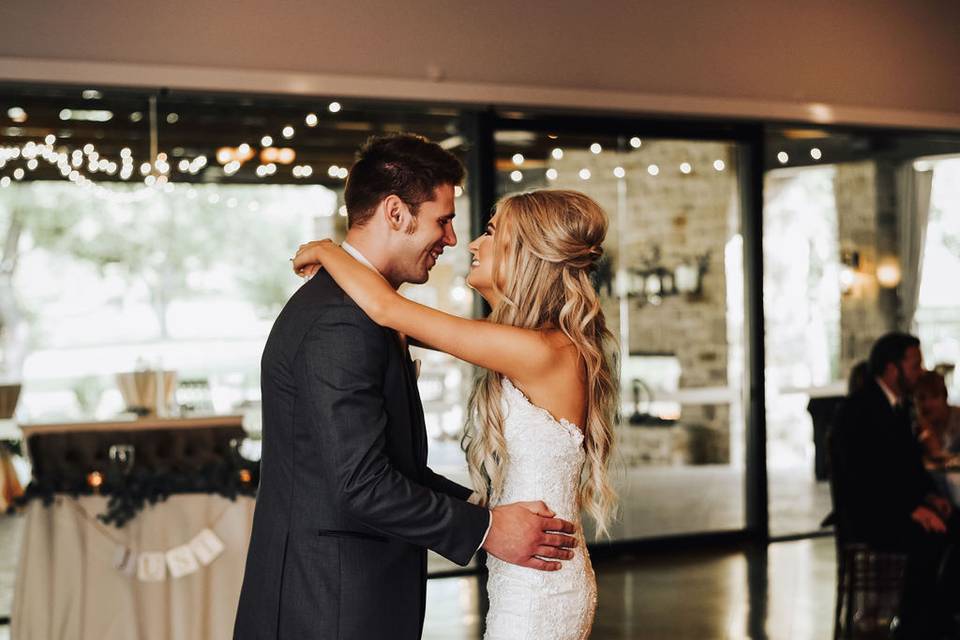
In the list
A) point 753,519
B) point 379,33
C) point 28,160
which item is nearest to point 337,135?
point 379,33

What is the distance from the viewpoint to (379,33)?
A: 6.61 m

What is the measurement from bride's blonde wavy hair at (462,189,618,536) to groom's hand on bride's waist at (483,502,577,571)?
0.68 feet

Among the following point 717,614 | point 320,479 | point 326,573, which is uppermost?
point 320,479

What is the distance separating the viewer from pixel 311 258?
244 cm

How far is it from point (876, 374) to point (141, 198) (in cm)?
420

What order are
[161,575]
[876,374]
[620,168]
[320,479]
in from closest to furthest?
[320,479] → [161,575] → [876,374] → [620,168]

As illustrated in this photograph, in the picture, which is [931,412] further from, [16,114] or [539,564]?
[16,114]

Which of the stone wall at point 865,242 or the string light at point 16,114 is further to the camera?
the stone wall at point 865,242

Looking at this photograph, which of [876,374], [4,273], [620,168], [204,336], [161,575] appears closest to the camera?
[161,575]

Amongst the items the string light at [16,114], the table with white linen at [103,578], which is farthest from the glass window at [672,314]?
the table with white linen at [103,578]

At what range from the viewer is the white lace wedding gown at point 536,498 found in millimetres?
2574

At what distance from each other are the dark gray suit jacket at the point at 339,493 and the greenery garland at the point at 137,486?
1.94 m

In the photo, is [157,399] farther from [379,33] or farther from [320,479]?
[320,479]

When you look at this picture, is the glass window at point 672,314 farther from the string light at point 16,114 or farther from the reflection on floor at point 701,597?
the string light at point 16,114
